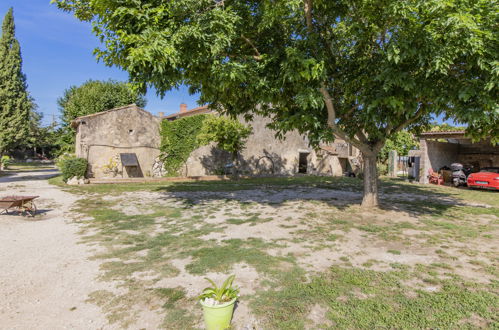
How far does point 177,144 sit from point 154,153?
181 centimetres

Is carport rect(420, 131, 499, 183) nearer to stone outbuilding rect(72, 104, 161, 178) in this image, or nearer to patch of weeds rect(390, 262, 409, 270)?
patch of weeds rect(390, 262, 409, 270)

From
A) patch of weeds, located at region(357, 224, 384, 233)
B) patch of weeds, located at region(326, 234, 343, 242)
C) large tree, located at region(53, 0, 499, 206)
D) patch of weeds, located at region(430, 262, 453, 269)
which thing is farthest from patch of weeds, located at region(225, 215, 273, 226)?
patch of weeds, located at region(430, 262, 453, 269)

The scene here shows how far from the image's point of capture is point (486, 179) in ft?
48.7

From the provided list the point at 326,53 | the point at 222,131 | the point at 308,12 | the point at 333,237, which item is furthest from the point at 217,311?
the point at 222,131

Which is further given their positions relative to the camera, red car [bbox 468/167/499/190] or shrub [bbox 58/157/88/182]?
shrub [bbox 58/157/88/182]

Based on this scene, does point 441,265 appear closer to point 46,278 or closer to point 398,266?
point 398,266

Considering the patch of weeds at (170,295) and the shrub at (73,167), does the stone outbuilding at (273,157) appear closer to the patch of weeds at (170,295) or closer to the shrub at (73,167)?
the shrub at (73,167)

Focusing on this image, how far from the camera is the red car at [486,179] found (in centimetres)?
1455

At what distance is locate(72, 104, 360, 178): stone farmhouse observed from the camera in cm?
1698

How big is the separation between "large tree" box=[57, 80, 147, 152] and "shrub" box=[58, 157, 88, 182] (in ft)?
25.0

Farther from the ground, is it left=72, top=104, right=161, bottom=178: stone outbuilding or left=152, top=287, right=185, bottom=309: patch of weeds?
left=72, top=104, right=161, bottom=178: stone outbuilding

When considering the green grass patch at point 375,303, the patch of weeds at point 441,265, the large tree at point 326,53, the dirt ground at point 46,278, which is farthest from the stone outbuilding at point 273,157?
the green grass patch at point 375,303

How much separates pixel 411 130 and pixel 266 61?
6.37 meters

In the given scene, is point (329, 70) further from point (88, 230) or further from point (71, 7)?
point (88, 230)
